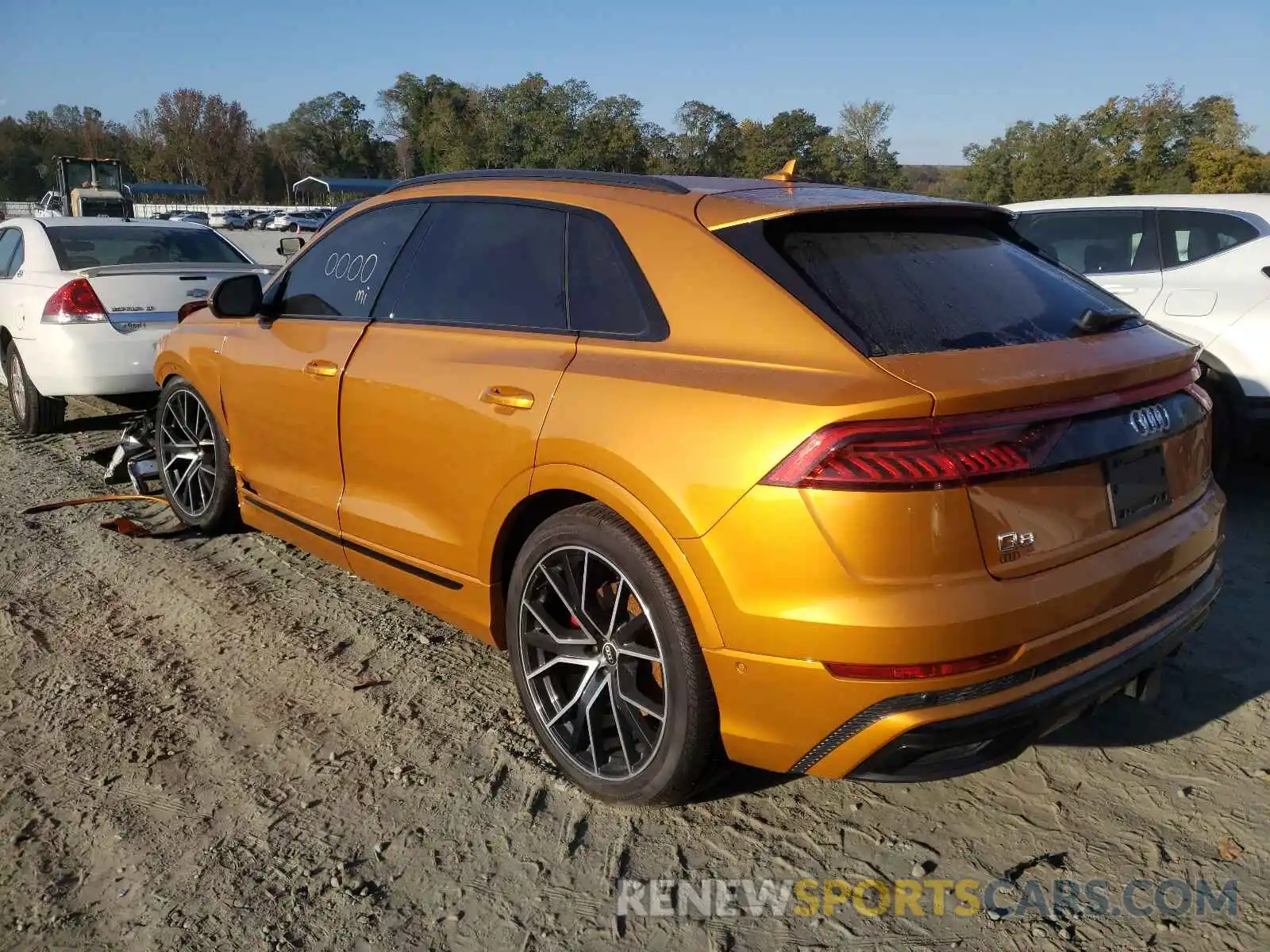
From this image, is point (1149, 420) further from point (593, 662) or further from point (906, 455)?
point (593, 662)

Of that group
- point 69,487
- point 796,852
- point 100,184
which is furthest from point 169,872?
point 100,184

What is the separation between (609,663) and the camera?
9.03 ft

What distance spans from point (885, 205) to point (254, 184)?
11004 centimetres

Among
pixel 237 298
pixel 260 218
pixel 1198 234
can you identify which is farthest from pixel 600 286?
pixel 260 218

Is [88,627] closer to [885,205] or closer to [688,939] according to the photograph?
[688,939]

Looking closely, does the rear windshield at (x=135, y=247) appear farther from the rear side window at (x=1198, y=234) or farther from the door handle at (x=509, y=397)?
the rear side window at (x=1198, y=234)

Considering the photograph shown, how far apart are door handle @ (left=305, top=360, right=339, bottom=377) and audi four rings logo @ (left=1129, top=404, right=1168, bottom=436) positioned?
2656mm

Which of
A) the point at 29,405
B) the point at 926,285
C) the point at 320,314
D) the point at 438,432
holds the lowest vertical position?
the point at 29,405

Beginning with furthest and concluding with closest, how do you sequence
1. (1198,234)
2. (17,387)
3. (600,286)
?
(17,387)
(1198,234)
(600,286)

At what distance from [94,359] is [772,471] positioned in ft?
19.4

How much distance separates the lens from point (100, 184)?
33.4 m

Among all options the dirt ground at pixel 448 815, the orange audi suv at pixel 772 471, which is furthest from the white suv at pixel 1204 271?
the orange audi suv at pixel 772 471

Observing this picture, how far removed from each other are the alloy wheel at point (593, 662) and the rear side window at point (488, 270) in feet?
2.52

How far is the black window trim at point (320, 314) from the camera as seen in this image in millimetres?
3662
